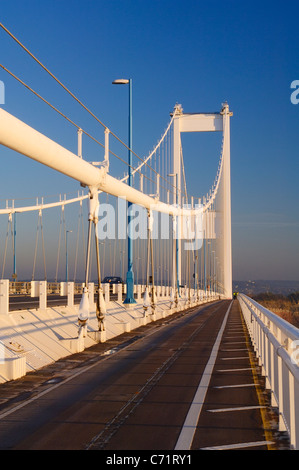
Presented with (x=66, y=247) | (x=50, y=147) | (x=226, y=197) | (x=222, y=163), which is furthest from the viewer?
(x=222, y=163)

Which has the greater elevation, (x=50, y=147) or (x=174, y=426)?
(x=50, y=147)

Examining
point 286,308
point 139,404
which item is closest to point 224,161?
point 286,308

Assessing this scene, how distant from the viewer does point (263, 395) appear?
1020 cm

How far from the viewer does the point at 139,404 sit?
959cm

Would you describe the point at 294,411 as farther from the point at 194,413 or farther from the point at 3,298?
the point at 3,298

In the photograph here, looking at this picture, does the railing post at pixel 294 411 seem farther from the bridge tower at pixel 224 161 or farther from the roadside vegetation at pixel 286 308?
the bridge tower at pixel 224 161

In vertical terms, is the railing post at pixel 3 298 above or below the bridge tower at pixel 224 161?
below

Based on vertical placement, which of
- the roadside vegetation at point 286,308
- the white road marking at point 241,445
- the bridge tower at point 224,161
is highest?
the bridge tower at point 224,161

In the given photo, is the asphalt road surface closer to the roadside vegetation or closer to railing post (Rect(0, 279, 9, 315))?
railing post (Rect(0, 279, 9, 315))

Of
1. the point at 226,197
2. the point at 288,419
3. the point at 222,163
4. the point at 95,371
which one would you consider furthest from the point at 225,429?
the point at 222,163

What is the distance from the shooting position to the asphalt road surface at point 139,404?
7.41 metres

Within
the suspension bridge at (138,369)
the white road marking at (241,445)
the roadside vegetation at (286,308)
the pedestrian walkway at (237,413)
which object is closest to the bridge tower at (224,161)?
the roadside vegetation at (286,308)
